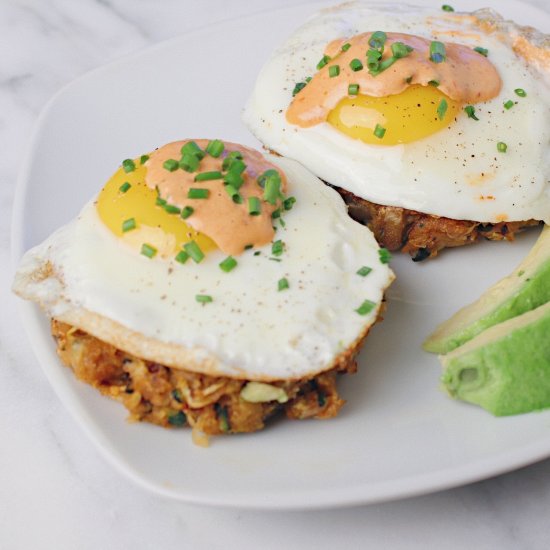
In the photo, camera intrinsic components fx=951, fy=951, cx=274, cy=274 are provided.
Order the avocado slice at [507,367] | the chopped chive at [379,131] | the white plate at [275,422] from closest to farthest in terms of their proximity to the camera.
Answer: the white plate at [275,422] < the avocado slice at [507,367] < the chopped chive at [379,131]

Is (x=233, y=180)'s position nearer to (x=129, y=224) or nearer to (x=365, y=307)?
(x=129, y=224)

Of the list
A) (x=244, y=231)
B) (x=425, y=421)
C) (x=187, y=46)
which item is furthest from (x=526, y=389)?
(x=187, y=46)

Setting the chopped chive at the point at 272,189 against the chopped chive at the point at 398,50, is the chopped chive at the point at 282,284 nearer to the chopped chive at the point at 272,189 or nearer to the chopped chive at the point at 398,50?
the chopped chive at the point at 272,189

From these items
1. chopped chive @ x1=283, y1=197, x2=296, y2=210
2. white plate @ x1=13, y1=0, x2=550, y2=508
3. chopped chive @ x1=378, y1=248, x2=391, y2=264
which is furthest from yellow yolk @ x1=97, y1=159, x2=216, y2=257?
chopped chive @ x1=378, y1=248, x2=391, y2=264

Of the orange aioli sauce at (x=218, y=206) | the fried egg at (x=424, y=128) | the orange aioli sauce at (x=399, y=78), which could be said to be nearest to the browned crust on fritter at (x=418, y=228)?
the fried egg at (x=424, y=128)

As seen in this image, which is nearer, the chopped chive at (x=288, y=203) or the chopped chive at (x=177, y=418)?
the chopped chive at (x=177, y=418)

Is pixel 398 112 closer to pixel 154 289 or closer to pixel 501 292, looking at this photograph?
pixel 501 292

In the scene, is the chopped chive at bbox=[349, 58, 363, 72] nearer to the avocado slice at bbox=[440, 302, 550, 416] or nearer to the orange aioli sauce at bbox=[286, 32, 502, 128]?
the orange aioli sauce at bbox=[286, 32, 502, 128]
